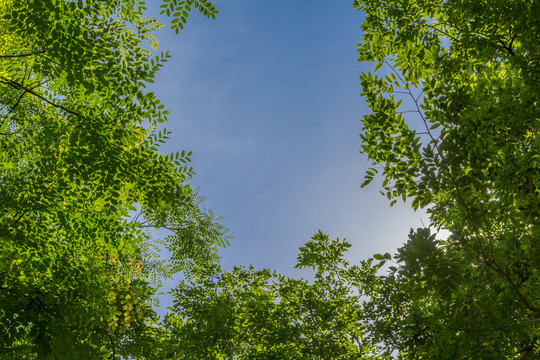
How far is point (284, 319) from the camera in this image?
1010 cm

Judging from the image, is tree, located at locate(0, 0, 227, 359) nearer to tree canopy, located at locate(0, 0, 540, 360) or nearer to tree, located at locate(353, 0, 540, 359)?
tree canopy, located at locate(0, 0, 540, 360)

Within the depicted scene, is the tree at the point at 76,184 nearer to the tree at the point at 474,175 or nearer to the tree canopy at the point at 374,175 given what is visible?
the tree canopy at the point at 374,175

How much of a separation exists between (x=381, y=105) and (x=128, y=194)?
462 centimetres

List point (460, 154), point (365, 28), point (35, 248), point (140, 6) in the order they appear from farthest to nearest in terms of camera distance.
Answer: point (365, 28) → point (140, 6) → point (35, 248) → point (460, 154)

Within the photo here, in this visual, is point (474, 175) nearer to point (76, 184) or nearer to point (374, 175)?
point (374, 175)

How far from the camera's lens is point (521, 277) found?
17.6 ft

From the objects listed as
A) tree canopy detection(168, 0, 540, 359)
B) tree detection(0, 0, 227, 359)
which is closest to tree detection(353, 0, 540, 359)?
tree canopy detection(168, 0, 540, 359)

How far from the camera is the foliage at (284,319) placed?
9781 millimetres

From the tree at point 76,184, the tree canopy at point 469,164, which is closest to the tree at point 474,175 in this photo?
the tree canopy at point 469,164

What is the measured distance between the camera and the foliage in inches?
385

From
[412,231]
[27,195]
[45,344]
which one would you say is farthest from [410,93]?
[27,195]

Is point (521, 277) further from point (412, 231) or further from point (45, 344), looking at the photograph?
point (45, 344)

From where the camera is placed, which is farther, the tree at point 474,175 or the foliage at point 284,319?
the foliage at point 284,319

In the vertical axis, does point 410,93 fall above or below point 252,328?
above
